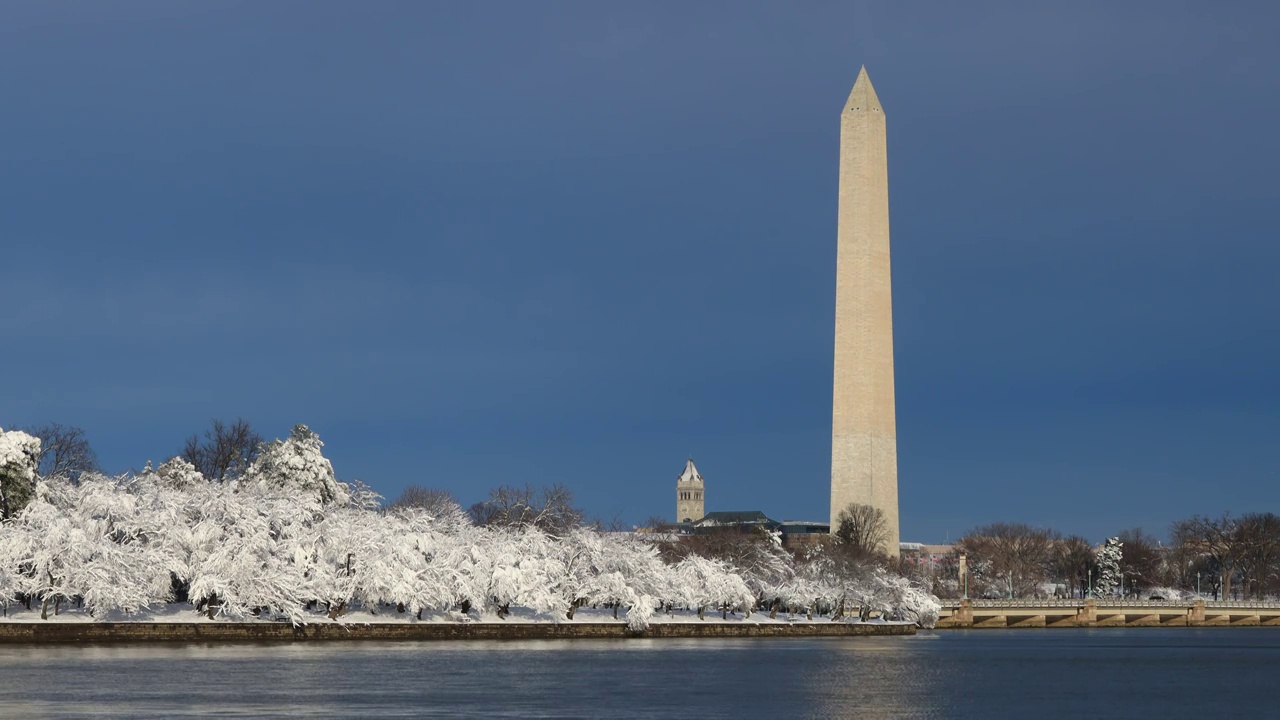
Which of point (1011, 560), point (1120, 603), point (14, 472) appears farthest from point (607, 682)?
point (1011, 560)

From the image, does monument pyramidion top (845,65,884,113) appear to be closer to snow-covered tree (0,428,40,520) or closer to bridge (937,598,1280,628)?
bridge (937,598,1280,628)

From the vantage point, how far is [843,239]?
104 m

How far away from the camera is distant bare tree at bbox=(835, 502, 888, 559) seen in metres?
103

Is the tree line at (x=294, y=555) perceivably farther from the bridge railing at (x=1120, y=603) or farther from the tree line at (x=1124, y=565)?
the tree line at (x=1124, y=565)

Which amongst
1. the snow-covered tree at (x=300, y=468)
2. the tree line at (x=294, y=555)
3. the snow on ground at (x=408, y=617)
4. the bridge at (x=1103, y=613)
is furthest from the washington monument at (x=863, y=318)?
the snow-covered tree at (x=300, y=468)

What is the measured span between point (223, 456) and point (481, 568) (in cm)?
2962

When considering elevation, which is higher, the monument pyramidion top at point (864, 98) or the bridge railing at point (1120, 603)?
the monument pyramidion top at point (864, 98)

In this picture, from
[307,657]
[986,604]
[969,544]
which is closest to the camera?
[307,657]

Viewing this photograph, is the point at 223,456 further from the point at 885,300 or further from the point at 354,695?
the point at 354,695

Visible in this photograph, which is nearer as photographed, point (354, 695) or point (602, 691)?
point (354, 695)

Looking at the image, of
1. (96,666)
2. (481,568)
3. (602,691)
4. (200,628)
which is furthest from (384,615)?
(602,691)

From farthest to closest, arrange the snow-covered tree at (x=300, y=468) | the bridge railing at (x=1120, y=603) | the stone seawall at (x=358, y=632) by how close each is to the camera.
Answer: the bridge railing at (x=1120, y=603) → the snow-covered tree at (x=300, y=468) → the stone seawall at (x=358, y=632)

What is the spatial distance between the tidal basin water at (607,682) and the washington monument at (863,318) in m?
35.7

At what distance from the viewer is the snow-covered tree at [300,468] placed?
81500mm
